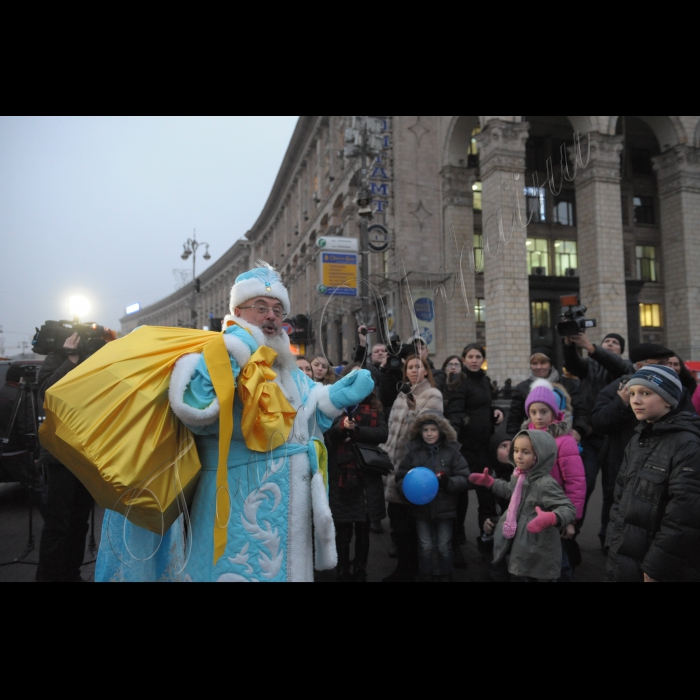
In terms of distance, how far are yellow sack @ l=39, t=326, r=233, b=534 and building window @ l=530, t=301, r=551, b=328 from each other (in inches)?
791

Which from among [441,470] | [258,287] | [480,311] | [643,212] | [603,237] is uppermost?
[643,212]

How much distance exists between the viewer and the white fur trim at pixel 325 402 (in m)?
2.38

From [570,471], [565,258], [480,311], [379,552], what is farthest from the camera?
[565,258]

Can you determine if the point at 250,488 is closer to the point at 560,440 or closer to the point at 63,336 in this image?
the point at 63,336

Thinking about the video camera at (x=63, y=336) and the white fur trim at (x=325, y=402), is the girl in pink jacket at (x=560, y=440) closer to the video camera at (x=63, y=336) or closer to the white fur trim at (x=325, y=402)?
the white fur trim at (x=325, y=402)

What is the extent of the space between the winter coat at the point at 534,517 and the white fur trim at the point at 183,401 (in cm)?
224

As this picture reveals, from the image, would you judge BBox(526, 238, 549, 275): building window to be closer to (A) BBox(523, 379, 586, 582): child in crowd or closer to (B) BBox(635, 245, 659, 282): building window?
(B) BBox(635, 245, 659, 282): building window

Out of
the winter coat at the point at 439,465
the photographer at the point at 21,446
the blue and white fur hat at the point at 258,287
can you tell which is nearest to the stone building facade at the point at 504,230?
the blue and white fur hat at the point at 258,287

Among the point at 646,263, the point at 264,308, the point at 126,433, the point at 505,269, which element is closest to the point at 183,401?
the point at 126,433

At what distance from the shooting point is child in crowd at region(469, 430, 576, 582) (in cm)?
304

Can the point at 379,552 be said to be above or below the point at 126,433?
below

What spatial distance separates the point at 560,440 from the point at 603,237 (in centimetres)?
1498

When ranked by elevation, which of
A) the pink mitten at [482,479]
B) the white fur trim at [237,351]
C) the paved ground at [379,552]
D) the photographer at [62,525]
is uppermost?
the white fur trim at [237,351]

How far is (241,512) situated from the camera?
2.13m
